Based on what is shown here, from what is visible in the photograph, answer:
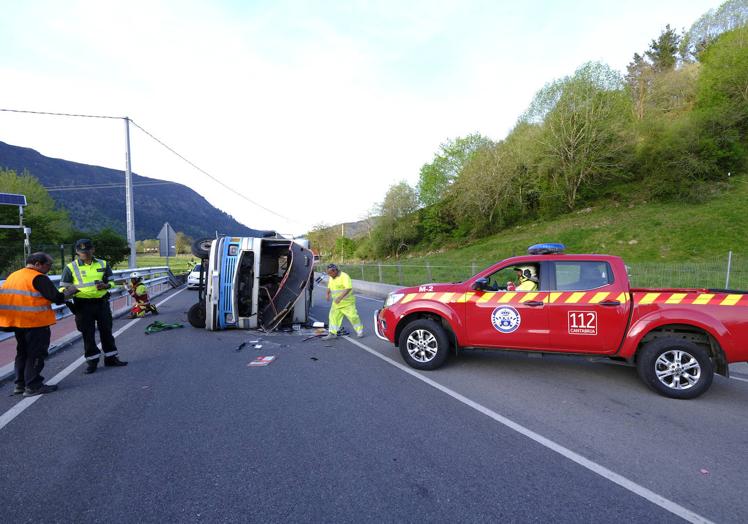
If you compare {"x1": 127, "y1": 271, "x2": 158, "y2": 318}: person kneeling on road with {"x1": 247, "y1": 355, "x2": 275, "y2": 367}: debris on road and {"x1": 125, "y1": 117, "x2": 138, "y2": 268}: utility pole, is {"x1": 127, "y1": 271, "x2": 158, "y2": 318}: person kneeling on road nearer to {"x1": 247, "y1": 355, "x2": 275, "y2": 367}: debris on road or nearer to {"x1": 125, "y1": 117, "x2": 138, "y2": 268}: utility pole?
{"x1": 247, "y1": 355, "x2": 275, "y2": 367}: debris on road

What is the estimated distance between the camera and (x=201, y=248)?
30.7ft

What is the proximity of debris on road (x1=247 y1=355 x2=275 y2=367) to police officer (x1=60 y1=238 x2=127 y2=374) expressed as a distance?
2017 mm

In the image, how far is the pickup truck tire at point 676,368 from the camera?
436 cm

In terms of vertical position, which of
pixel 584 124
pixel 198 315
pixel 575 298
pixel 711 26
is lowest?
pixel 198 315

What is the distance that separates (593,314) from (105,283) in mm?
6848

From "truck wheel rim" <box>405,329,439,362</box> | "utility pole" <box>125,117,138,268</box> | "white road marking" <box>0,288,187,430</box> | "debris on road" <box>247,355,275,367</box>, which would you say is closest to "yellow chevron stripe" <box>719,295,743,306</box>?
"truck wheel rim" <box>405,329,439,362</box>

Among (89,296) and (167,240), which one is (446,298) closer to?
(89,296)

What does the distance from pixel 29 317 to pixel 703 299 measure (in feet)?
26.3

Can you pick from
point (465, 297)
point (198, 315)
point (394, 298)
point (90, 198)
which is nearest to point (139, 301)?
point (198, 315)

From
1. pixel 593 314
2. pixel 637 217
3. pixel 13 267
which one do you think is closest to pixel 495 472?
pixel 593 314

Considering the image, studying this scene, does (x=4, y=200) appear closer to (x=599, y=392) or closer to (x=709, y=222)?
(x=599, y=392)

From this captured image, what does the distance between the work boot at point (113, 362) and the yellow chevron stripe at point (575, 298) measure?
6549mm

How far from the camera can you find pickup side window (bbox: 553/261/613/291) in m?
5.05

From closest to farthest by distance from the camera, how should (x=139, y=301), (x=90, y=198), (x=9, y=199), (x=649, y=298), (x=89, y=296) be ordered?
(x=649, y=298)
(x=89, y=296)
(x=139, y=301)
(x=9, y=199)
(x=90, y=198)
